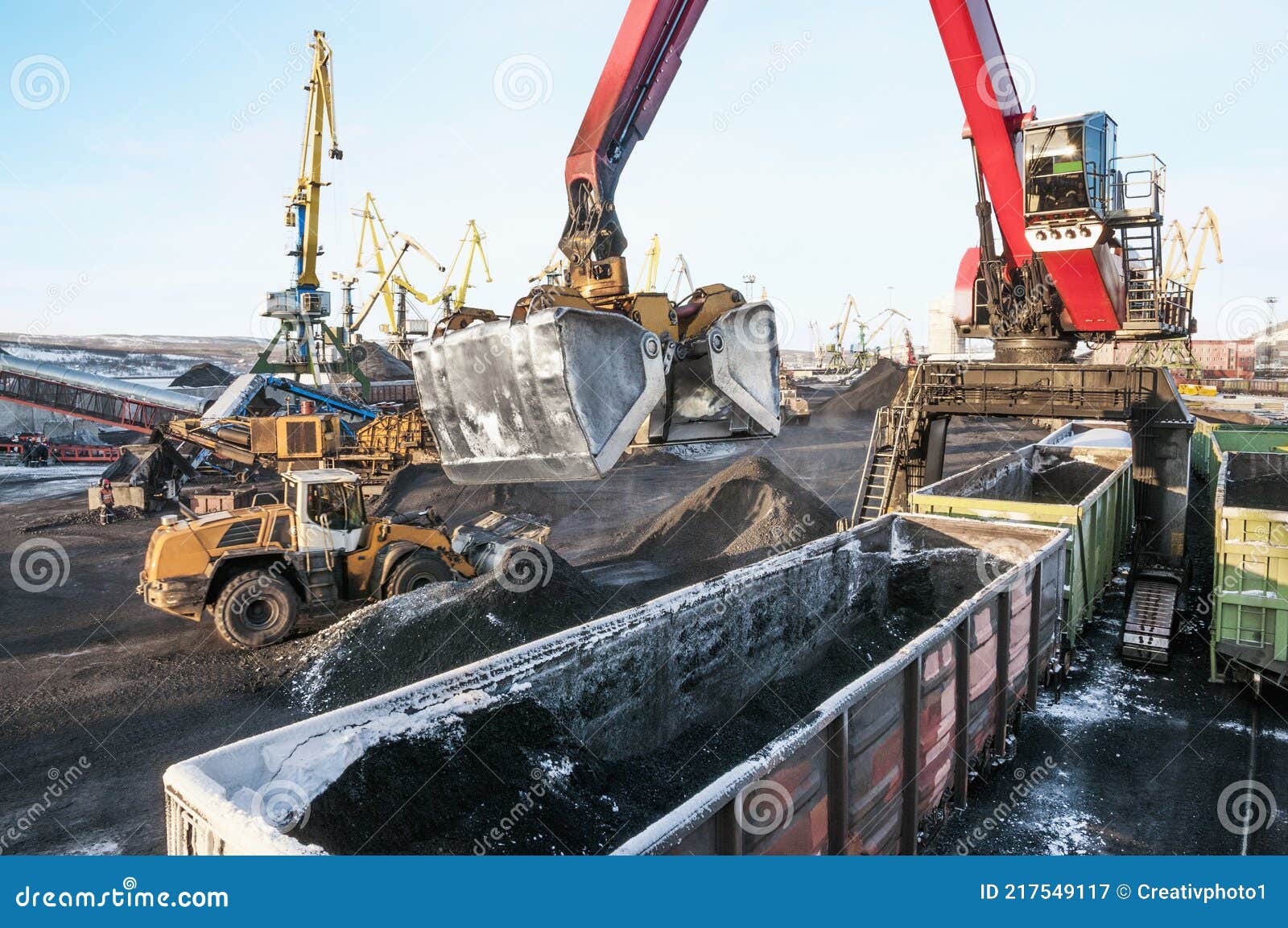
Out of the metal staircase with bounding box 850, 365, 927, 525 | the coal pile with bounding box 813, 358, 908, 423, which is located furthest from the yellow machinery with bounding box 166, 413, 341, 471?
the coal pile with bounding box 813, 358, 908, 423

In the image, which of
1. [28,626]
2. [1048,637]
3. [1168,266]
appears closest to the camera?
[1048,637]

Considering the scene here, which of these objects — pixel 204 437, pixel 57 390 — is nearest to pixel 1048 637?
pixel 204 437

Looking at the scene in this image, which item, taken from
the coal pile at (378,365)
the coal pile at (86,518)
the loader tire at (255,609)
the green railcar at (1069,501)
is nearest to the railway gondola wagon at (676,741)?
the green railcar at (1069,501)

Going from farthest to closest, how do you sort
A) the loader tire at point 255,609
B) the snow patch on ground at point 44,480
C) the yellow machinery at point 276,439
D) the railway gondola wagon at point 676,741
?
the snow patch on ground at point 44,480 → the yellow machinery at point 276,439 → the loader tire at point 255,609 → the railway gondola wagon at point 676,741

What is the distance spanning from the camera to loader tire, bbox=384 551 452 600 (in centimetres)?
982

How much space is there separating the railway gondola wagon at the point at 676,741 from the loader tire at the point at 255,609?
586 centimetres

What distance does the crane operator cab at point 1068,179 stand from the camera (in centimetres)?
988

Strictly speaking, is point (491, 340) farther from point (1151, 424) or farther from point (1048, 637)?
point (1151, 424)

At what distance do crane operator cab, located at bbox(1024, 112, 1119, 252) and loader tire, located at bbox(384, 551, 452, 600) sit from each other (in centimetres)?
853

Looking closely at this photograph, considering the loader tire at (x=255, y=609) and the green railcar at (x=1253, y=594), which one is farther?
the loader tire at (x=255, y=609)

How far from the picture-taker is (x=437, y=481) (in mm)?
19391

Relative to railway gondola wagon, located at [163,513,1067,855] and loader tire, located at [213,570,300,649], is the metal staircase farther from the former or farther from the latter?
loader tire, located at [213,570,300,649]

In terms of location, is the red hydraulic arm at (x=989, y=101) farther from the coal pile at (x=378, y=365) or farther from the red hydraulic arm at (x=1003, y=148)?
the coal pile at (x=378, y=365)

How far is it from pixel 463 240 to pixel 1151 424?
4578 cm
